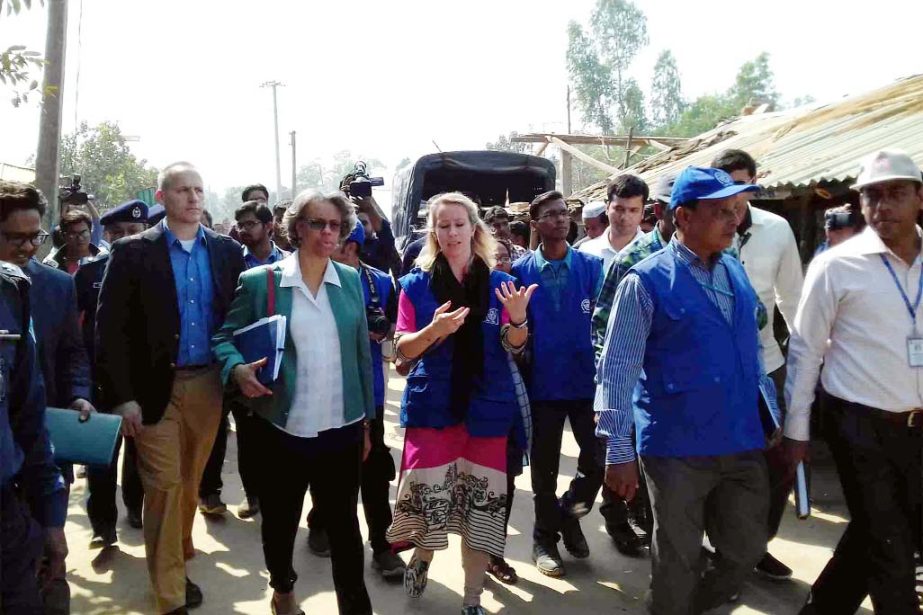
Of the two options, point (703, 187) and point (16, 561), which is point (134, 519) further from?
point (703, 187)

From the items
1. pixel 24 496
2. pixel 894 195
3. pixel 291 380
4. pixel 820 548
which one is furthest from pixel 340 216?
pixel 820 548

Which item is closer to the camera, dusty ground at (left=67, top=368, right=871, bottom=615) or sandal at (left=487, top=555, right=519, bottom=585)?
dusty ground at (left=67, top=368, right=871, bottom=615)

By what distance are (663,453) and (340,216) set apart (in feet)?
5.70

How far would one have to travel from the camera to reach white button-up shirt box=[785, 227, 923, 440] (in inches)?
120

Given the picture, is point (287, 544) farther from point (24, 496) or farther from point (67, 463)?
point (24, 496)

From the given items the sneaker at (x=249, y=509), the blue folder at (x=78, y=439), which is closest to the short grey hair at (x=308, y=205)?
the blue folder at (x=78, y=439)

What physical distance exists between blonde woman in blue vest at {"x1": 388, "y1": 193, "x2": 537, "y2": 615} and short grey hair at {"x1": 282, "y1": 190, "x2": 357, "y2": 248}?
0.41 m

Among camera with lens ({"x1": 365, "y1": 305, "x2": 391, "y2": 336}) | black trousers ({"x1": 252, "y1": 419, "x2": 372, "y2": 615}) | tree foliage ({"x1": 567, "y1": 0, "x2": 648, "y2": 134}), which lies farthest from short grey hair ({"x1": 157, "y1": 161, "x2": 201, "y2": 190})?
tree foliage ({"x1": 567, "y1": 0, "x2": 648, "y2": 134})

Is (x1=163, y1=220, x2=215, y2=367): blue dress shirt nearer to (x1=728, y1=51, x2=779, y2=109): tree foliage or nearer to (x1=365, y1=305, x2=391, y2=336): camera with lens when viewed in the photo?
(x1=365, y1=305, x2=391, y2=336): camera with lens

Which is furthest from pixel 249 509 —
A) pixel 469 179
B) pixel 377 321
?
pixel 469 179

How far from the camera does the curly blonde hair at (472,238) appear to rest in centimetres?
388

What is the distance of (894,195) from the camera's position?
310 centimetres

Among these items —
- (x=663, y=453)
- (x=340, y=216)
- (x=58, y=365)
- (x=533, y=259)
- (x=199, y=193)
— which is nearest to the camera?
(x=663, y=453)

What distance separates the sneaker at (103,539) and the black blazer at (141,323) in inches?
56.1
